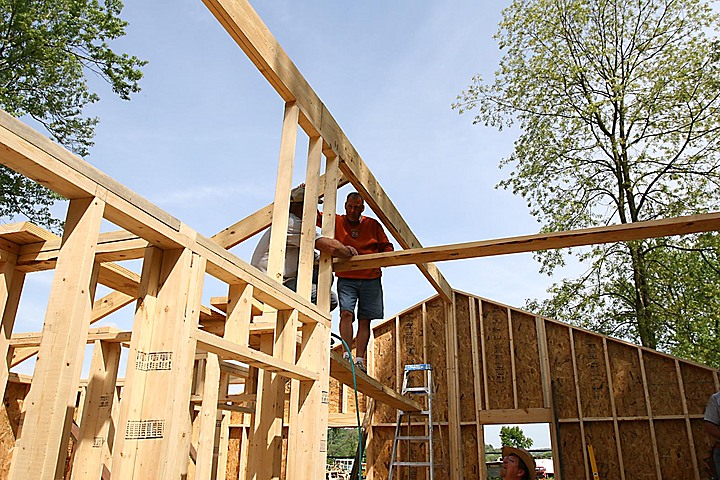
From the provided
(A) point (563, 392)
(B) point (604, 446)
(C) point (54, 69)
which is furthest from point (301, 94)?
(C) point (54, 69)

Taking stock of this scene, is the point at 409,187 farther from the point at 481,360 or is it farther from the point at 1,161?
the point at 1,161

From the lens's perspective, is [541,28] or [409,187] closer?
[409,187]

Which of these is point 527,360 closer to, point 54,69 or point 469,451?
point 469,451

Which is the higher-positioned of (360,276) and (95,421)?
(360,276)

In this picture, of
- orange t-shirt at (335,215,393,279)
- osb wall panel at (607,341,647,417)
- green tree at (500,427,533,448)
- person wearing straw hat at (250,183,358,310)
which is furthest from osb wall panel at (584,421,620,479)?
green tree at (500,427,533,448)

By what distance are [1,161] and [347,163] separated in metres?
3.16

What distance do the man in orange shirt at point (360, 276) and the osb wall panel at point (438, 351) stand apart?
292 centimetres

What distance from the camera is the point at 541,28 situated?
544 inches

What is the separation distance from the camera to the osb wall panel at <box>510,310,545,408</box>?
780 cm

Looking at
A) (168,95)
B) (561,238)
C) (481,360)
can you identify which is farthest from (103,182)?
(168,95)

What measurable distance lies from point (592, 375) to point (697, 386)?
3.93ft

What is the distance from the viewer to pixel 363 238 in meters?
5.61

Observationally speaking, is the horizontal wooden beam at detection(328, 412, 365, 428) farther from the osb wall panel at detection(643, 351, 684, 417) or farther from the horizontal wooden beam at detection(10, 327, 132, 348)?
the horizontal wooden beam at detection(10, 327, 132, 348)

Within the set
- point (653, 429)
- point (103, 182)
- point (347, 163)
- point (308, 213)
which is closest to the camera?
point (103, 182)
